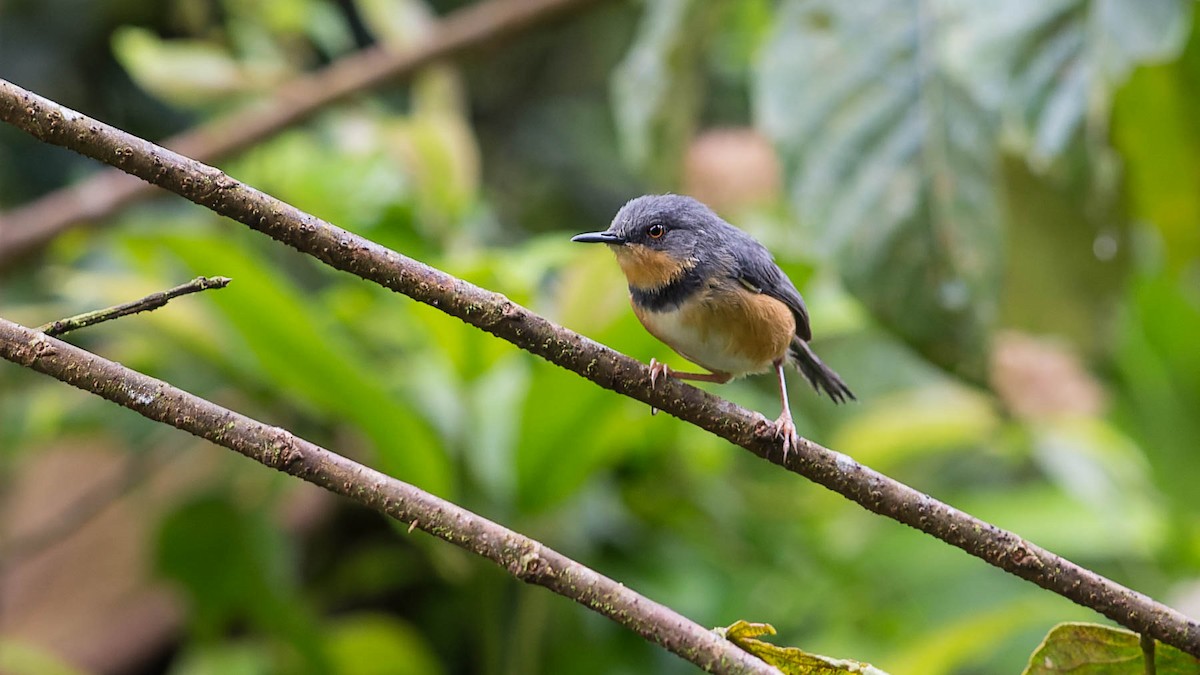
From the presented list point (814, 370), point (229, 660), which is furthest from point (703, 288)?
point (229, 660)

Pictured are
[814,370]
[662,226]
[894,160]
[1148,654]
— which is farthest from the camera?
[894,160]

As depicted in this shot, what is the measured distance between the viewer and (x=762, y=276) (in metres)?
1.77

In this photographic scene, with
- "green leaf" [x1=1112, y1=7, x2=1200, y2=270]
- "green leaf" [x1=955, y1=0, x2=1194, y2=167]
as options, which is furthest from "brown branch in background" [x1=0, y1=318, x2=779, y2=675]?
"green leaf" [x1=1112, y1=7, x2=1200, y2=270]

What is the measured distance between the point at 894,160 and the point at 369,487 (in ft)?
5.08

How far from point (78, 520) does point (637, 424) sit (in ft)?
5.81

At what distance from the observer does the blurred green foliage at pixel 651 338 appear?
227 centimetres

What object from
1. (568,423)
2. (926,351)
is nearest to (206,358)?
(568,423)

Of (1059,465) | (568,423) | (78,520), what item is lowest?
(78,520)

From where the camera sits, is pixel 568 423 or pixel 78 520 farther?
pixel 78 520

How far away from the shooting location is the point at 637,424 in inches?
102

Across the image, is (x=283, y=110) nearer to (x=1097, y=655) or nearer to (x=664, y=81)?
(x=664, y=81)

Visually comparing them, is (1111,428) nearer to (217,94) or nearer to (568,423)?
(568,423)

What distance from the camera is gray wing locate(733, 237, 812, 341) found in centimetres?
176

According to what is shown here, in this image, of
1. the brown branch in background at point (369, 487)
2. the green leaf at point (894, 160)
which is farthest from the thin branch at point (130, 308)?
the green leaf at point (894, 160)
